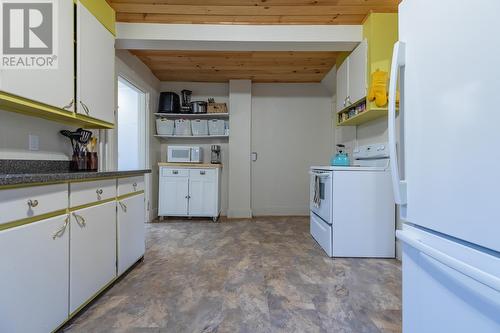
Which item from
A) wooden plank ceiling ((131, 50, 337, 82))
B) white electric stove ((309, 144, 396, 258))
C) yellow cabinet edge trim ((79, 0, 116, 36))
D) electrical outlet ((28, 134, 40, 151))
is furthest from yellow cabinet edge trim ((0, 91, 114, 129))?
white electric stove ((309, 144, 396, 258))

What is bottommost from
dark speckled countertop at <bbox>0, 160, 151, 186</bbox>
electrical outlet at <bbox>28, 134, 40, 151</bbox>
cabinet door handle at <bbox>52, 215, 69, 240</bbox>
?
cabinet door handle at <bbox>52, 215, 69, 240</bbox>

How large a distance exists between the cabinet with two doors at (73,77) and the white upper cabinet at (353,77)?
2.38m

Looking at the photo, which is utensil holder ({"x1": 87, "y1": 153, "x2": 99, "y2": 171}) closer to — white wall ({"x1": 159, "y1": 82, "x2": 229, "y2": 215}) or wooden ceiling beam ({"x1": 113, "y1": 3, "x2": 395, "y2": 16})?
wooden ceiling beam ({"x1": 113, "y1": 3, "x2": 395, "y2": 16})

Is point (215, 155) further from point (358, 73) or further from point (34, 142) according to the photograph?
point (34, 142)

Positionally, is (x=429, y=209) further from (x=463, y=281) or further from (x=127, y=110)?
(x=127, y=110)

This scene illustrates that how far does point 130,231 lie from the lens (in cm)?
214

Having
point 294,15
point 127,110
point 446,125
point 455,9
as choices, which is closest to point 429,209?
point 446,125

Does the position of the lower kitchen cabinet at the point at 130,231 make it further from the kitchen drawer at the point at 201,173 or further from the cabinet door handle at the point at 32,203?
the kitchen drawer at the point at 201,173

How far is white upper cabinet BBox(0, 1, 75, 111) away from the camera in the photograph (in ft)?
4.41

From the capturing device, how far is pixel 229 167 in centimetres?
452

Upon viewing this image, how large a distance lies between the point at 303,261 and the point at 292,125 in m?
2.79

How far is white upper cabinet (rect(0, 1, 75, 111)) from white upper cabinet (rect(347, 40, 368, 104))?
8.23ft

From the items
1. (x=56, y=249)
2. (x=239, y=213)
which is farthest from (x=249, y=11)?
(x=239, y=213)

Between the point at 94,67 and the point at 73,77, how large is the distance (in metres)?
0.27
